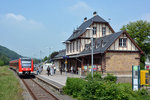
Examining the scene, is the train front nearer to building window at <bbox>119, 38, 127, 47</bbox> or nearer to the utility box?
building window at <bbox>119, 38, 127, 47</bbox>

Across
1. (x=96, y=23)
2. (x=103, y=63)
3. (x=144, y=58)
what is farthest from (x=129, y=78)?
(x=144, y=58)

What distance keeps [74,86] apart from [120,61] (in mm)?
17434

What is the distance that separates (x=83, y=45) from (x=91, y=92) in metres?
25.9

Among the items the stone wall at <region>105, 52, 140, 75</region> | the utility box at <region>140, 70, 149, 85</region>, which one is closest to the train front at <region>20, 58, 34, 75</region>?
the stone wall at <region>105, 52, 140, 75</region>

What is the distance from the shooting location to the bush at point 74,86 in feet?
41.2

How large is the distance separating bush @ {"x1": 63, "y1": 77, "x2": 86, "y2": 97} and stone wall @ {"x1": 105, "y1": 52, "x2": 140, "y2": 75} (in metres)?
15.3

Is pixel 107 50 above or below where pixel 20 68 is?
above

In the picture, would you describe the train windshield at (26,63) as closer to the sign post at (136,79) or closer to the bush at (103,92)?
the sign post at (136,79)

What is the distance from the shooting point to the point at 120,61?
29141 millimetres

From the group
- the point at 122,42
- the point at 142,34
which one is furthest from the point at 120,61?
the point at 142,34

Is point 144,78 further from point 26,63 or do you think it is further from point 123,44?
point 26,63

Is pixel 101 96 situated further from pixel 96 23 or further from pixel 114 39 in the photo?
pixel 96 23

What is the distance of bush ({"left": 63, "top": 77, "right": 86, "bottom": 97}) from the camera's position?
41.2 feet

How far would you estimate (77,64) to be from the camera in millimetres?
35938
